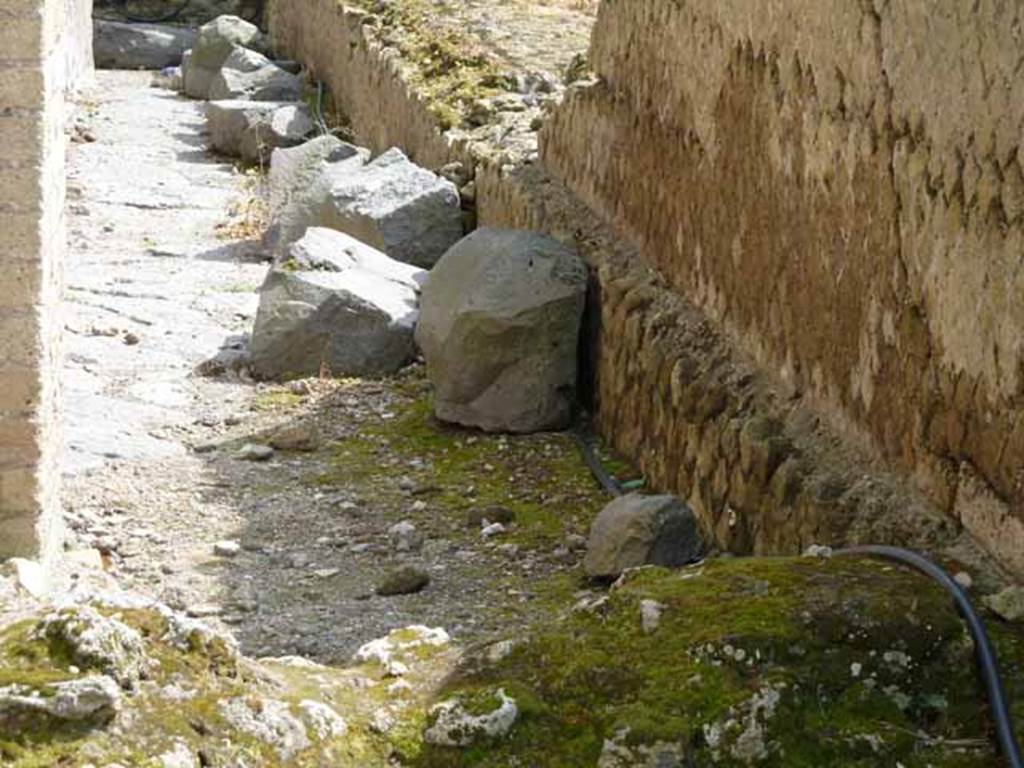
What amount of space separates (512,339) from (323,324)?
3.59 ft

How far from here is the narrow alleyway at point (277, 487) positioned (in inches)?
227

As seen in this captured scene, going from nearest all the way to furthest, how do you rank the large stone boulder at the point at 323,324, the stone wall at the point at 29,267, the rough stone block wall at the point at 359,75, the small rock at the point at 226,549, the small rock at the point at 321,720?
the small rock at the point at 321,720 < the stone wall at the point at 29,267 < the small rock at the point at 226,549 < the large stone boulder at the point at 323,324 < the rough stone block wall at the point at 359,75

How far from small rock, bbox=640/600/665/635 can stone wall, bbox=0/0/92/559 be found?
7.18ft

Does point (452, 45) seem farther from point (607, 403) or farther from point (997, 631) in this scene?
point (997, 631)

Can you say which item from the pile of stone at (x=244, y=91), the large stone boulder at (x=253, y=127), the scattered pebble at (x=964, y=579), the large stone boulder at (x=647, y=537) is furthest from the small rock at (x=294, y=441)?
the large stone boulder at (x=253, y=127)

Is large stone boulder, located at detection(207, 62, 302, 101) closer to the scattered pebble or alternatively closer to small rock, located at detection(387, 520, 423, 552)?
small rock, located at detection(387, 520, 423, 552)

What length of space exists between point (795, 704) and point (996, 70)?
1.43 m

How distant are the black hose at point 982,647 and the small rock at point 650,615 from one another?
527 millimetres

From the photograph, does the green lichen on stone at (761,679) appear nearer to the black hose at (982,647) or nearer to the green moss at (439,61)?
the black hose at (982,647)

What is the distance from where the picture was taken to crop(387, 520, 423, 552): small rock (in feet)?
20.5

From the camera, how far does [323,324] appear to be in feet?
26.2

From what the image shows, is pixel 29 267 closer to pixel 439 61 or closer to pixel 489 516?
pixel 489 516

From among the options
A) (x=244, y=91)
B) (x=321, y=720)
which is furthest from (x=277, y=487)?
(x=244, y=91)

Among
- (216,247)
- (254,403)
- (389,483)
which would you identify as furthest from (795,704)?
(216,247)
